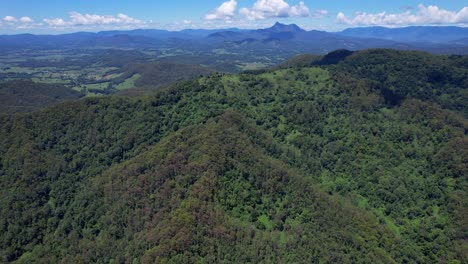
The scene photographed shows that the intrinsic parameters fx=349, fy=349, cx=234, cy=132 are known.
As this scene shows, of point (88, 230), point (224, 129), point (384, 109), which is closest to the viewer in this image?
point (88, 230)

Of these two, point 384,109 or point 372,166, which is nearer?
point 372,166

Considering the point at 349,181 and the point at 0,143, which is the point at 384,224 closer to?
the point at 349,181

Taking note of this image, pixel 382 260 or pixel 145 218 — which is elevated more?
pixel 145 218

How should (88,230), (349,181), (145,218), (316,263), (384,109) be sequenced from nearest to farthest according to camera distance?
(316,263) < (145,218) < (88,230) < (349,181) < (384,109)

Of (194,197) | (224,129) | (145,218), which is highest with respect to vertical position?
(224,129)

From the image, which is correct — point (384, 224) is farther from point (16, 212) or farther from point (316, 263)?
point (16, 212)

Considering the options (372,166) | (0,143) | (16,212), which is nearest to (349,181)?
(372,166)
